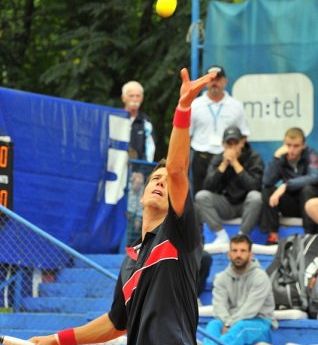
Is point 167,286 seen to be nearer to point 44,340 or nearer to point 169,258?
point 169,258

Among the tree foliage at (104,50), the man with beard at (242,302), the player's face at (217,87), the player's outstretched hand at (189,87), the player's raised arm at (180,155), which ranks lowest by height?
the man with beard at (242,302)

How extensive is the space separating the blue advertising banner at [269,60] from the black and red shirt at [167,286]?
7.72 m

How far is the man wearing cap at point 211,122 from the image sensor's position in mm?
12023

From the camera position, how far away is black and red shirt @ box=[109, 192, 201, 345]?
4.96 m

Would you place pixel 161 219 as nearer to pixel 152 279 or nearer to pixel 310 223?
pixel 152 279

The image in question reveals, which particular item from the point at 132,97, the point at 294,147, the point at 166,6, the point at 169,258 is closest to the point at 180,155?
the point at 169,258

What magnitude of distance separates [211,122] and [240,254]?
2.66m

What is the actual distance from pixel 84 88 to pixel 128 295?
1114 cm

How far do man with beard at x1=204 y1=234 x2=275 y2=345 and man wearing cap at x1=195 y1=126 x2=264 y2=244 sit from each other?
1.45 meters

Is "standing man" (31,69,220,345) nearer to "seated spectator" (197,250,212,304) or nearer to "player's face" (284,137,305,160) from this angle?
"seated spectator" (197,250,212,304)

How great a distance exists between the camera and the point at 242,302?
967 cm

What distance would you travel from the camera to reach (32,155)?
11.4 metres

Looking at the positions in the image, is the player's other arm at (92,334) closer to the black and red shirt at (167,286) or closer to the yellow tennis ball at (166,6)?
the black and red shirt at (167,286)

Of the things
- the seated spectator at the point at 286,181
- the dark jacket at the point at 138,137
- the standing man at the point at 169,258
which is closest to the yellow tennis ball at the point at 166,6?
the standing man at the point at 169,258
